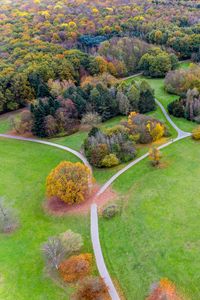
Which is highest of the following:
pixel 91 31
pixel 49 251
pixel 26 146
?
pixel 91 31

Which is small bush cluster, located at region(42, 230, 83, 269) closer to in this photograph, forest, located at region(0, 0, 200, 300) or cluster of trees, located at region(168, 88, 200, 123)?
forest, located at region(0, 0, 200, 300)

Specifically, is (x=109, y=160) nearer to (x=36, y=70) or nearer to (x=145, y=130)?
(x=145, y=130)

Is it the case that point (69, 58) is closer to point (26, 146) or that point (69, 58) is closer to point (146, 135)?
point (26, 146)

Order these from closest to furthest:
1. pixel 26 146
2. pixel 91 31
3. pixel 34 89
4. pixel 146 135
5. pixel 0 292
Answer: pixel 0 292, pixel 146 135, pixel 26 146, pixel 34 89, pixel 91 31

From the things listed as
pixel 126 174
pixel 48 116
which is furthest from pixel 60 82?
pixel 126 174

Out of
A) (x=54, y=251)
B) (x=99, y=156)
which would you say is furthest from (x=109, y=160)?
(x=54, y=251)

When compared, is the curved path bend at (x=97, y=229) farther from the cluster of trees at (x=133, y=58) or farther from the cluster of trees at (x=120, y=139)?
the cluster of trees at (x=133, y=58)

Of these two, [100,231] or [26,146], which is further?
[26,146]
